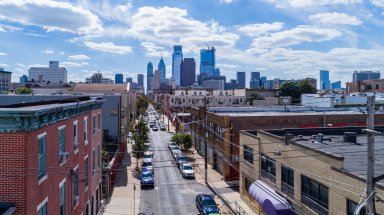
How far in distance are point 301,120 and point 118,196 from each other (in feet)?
74.6

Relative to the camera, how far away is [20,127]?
13.9m

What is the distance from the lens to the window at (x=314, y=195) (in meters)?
22.3

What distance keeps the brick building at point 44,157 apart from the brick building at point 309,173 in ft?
39.8

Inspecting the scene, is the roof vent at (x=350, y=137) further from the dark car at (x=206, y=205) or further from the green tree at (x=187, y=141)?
the green tree at (x=187, y=141)

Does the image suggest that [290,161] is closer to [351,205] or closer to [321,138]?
[321,138]

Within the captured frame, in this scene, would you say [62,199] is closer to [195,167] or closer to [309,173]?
[309,173]

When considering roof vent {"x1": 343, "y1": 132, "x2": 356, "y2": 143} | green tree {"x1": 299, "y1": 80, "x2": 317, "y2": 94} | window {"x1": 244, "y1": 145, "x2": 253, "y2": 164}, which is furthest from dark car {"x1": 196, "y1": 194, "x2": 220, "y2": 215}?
green tree {"x1": 299, "y1": 80, "x2": 317, "y2": 94}

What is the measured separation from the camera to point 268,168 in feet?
103

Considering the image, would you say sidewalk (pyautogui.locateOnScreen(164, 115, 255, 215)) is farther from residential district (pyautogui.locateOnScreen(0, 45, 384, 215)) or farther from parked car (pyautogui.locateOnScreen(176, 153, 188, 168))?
parked car (pyautogui.locateOnScreen(176, 153, 188, 168))

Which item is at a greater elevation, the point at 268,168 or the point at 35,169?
the point at 35,169

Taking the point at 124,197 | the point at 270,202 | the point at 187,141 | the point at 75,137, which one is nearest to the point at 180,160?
the point at 187,141

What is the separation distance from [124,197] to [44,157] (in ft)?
75.1

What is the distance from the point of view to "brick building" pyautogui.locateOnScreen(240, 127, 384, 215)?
787 inches

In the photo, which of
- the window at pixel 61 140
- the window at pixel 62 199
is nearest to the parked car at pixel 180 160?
the window at pixel 62 199
